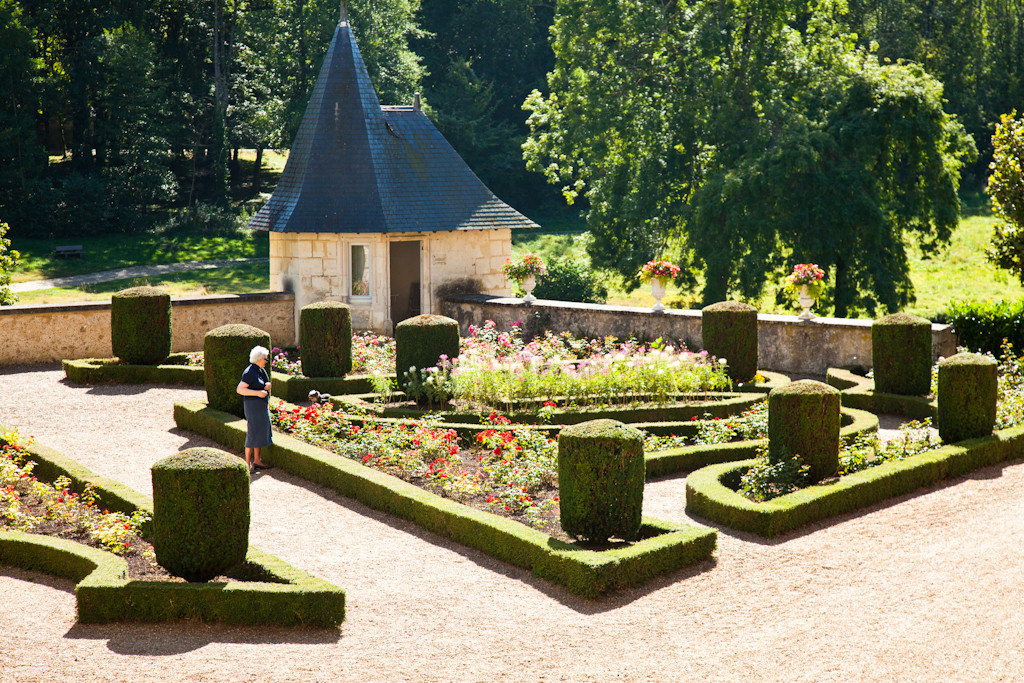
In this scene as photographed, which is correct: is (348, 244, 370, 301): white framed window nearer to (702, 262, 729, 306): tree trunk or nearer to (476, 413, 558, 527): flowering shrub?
(476, 413, 558, 527): flowering shrub

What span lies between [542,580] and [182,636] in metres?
2.49

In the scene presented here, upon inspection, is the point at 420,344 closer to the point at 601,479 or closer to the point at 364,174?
the point at 601,479

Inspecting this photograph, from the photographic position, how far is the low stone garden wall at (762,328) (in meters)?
14.3

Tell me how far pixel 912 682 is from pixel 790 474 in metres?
3.38

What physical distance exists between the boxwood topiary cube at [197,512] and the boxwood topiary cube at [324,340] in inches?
268

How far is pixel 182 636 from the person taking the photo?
668cm

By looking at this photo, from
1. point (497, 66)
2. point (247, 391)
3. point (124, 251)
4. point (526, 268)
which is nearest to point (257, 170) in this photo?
point (124, 251)

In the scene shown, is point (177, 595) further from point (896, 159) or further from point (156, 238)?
point (156, 238)

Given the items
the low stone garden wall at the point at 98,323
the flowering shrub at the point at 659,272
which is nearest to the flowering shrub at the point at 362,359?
the low stone garden wall at the point at 98,323

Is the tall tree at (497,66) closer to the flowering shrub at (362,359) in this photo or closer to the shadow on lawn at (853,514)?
the flowering shrub at (362,359)

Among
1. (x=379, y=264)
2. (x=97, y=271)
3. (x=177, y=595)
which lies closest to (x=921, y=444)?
(x=177, y=595)

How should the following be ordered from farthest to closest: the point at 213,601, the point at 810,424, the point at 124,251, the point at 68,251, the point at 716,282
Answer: the point at 124,251
the point at 68,251
the point at 716,282
the point at 810,424
the point at 213,601

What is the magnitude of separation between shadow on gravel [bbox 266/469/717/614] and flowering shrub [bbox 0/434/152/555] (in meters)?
2.01

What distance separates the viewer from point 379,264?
1788cm
